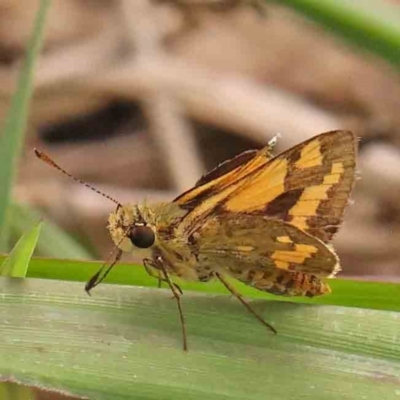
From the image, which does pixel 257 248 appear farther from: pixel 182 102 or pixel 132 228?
pixel 182 102

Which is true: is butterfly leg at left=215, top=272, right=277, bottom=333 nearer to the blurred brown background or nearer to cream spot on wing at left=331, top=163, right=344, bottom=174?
cream spot on wing at left=331, top=163, right=344, bottom=174

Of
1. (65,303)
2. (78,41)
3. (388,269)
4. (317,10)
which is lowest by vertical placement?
(388,269)

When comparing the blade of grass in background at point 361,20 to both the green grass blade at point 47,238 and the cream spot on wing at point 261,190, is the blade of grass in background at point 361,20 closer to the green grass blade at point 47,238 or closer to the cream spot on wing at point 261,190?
the cream spot on wing at point 261,190

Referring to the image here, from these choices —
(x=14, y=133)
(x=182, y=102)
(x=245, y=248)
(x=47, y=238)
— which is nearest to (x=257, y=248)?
(x=245, y=248)

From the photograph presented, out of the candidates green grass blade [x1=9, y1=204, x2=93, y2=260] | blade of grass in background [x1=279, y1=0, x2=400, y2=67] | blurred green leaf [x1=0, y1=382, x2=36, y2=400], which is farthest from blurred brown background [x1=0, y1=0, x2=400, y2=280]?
blurred green leaf [x1=0, y1=382, x2=36, y2=400]

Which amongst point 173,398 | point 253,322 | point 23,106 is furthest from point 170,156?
point 173,398

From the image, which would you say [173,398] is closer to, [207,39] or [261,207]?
[261,207]

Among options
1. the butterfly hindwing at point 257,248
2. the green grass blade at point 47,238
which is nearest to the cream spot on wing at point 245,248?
the butterfly hindwing at point 257,248
